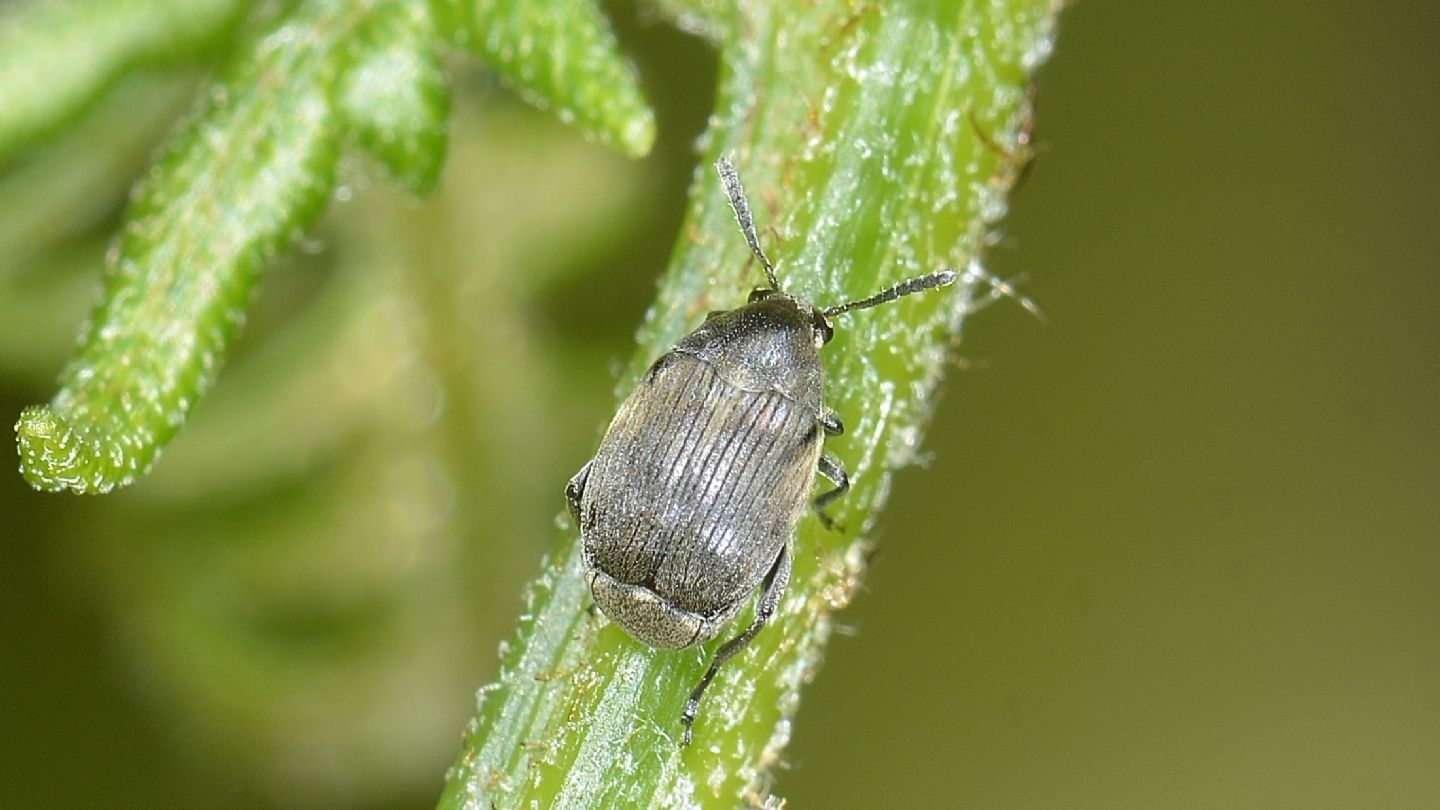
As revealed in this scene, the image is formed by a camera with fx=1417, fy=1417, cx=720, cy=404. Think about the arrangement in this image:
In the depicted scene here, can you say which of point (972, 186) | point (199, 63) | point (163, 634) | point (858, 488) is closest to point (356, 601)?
point (163, 634)

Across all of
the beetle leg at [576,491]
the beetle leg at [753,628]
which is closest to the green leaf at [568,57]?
the beetle leg at [576,491]

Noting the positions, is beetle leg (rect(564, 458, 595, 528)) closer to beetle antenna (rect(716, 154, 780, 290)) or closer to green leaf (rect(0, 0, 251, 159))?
beetle antenna (rect(716, 154, 780, 290))

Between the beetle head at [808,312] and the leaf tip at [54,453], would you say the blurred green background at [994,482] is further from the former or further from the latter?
the leaf tip at [54,453]

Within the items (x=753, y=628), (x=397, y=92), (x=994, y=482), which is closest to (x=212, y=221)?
(x=397, y=92)

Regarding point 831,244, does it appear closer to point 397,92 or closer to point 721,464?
point 721,464

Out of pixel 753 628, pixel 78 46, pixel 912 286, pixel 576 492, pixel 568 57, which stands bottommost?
pixel 753 628

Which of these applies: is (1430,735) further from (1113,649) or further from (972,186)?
(972,186)
